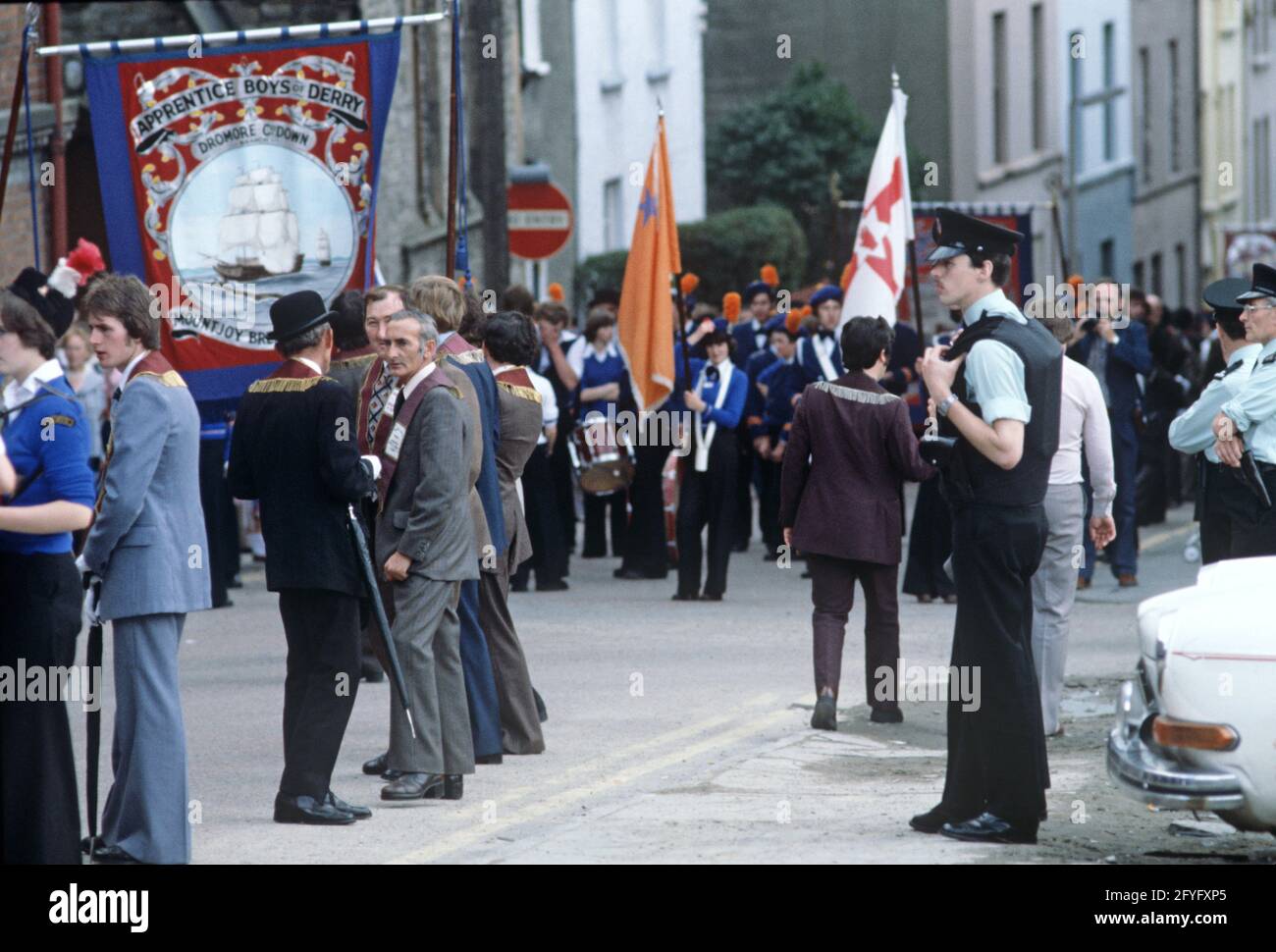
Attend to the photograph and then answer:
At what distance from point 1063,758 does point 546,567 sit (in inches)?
259

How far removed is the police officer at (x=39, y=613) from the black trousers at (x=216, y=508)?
779 centimetres

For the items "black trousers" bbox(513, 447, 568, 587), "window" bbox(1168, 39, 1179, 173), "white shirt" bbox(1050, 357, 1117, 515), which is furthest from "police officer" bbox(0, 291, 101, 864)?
"window" bbox(1168, 39, 1179, 173)

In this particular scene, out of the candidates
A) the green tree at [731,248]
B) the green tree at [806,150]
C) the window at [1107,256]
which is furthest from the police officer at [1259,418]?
the window at [1107,256]

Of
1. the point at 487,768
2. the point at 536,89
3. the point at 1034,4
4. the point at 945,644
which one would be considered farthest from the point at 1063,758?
the point at 1034,4

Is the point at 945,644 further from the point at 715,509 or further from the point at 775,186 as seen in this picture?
the point at 775,186

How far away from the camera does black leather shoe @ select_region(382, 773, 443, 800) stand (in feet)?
29.3

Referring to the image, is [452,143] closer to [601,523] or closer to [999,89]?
[601,523]

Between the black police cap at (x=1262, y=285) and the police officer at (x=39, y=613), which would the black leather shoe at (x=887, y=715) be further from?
the police officer at (x=39, y=613)

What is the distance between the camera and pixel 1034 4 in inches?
1683

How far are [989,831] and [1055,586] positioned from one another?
8.32ft

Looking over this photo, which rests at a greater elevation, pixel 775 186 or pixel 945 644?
pixel 775 186

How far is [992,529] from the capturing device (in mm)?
7871

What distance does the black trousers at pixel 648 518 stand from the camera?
1647 centimetres

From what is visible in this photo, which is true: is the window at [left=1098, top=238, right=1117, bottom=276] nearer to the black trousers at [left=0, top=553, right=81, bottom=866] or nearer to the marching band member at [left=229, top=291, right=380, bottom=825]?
the marching band member at [left=229, top=291, right=380, bottom=825]
